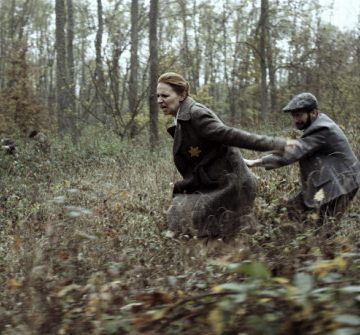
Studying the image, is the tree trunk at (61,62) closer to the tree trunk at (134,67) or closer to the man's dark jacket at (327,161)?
the tree trunk at (134,67)

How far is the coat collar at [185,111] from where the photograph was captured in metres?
4.81

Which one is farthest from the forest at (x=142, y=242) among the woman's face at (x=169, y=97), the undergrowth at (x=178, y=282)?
the woman's face at (x=169, y=97)

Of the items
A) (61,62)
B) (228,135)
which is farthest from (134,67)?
(228,135)

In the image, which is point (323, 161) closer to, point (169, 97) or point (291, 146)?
point (291, 146)

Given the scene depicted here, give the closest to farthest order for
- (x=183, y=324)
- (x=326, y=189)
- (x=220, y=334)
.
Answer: (x=220, y=334)
(x=183, y=324)
(x=326, y=189)

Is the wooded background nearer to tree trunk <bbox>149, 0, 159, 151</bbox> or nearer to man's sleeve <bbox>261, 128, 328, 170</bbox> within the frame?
tree trunk <bbox>149, 0, 159, 151</bbox>

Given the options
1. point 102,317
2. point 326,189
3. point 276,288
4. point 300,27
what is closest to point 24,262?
point 102,317

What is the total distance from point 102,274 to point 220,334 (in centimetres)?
123

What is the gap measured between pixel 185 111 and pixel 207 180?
65cm

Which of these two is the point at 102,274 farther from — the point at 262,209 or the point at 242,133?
the point at 262,209

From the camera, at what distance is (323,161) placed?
205 inches

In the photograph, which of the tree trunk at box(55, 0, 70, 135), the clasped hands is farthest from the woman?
the tree trunk at box(55, 0, 70, 135)

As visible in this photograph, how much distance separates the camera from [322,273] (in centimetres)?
236

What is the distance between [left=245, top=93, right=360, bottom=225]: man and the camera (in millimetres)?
5098
